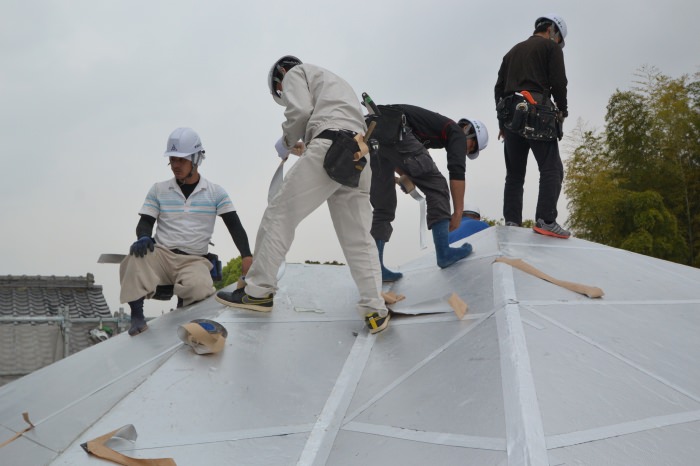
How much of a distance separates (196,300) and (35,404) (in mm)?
1167

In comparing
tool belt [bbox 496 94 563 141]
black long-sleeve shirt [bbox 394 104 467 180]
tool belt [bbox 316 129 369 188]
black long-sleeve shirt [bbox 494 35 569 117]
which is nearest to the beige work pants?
tool belt [bbox 316 129 369 188]

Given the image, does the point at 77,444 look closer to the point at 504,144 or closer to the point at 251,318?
the point at 251,318

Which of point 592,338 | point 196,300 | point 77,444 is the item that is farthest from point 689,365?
point 196,300

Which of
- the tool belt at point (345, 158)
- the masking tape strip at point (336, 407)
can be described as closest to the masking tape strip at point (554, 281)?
the masking tape strip at point (336, 407)

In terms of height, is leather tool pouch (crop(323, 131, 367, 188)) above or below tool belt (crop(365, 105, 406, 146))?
below

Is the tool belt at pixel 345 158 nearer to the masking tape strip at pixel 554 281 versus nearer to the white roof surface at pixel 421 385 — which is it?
the white roof surface at pixel 421 385

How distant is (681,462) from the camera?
1.74 metres

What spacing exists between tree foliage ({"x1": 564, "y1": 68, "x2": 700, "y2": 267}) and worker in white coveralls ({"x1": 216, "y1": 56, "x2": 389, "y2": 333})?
38.0ft

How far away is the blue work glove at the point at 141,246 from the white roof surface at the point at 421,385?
1.64 ft

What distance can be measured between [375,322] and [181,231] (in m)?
1.61

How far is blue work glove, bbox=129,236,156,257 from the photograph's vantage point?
3.79m

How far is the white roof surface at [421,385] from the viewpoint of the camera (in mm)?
1894

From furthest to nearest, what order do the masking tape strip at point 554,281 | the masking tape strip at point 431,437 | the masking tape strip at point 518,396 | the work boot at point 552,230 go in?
the work boot at point 552,230 → the masking tape strip at point 554,281 → the masking tape strip at point 431,437 → the masking tape strip at point 518,396

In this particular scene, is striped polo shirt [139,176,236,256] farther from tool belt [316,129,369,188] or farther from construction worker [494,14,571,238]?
construction worker [494,14,571,238]
